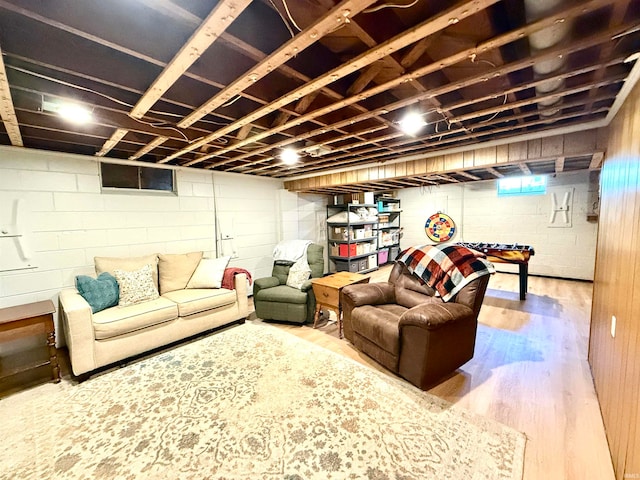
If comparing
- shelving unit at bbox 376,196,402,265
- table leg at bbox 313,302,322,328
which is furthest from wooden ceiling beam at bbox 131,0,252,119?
shelving unit at bbox 376,196,402,265

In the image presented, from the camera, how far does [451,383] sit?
7.45ft

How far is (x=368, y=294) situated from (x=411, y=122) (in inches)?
65.9

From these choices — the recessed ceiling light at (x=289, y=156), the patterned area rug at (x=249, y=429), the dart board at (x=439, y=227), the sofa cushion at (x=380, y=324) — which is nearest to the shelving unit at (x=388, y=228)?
the dart board at (x=439, y=227)

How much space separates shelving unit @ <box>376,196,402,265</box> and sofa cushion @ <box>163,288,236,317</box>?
4.48m

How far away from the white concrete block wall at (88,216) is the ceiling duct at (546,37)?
393cm

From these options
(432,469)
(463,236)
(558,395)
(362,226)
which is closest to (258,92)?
(432,469)

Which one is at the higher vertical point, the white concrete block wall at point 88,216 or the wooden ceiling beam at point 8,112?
the wooden ceiling beam at point 8,112

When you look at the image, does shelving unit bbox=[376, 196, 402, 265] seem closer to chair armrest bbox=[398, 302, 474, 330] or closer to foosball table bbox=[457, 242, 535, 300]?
foosball table bbox=[457, 242, 535, 300]

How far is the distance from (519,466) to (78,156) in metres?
4.65

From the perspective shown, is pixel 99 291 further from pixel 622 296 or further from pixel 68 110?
pixel 622 296

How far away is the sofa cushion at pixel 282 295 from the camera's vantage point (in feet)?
11.0

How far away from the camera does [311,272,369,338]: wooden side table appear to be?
3.04 meters

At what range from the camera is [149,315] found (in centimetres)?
267

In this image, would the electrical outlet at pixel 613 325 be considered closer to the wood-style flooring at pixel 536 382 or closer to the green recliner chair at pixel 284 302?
the wood-style flooring at pixel 536 382
